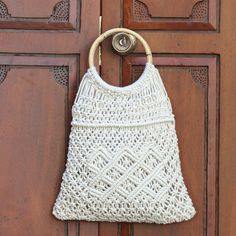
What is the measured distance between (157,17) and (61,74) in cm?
24

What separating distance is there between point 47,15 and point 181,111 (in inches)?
13.9

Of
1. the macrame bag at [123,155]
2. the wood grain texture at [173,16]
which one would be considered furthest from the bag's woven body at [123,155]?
the wood grain texture at [173,16]

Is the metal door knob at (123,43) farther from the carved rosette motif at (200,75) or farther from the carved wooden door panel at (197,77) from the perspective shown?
the carved rosette motif at (200,75)

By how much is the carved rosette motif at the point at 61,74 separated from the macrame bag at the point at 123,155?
0.05 m

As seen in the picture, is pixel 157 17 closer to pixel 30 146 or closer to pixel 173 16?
pixel 173 16

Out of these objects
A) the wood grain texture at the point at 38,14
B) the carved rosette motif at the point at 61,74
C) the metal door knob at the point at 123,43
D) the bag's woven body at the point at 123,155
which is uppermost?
the wood grain texture at the point at 38,14

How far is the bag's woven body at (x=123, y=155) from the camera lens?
1.36m

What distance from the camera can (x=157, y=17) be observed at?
4.64ft

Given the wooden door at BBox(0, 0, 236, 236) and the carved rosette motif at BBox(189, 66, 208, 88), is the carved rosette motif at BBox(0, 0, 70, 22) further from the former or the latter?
the carved rosette motif at BBox(189, 66, 208, 88)

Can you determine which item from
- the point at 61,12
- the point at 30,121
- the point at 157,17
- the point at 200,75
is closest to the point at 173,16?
the point at 157,17

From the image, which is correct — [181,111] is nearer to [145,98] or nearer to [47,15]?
[145,98]

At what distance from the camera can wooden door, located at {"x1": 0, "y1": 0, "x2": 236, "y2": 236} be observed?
4.63 ft

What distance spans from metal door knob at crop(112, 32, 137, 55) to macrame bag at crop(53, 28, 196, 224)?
0.04 feet

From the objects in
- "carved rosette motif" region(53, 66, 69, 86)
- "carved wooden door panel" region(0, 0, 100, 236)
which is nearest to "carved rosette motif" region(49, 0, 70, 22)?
"carved wooden door panel" region(0, 0, 100, 236)
